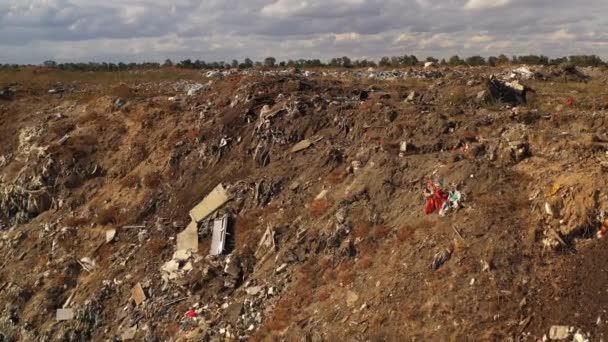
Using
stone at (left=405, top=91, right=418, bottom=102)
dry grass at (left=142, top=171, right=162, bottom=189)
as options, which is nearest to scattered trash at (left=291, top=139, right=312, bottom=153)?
stone at (left=405, top=91, right=418, bottom=102)

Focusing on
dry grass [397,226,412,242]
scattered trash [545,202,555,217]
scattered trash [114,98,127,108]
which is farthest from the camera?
scattered trash [114,98,127,108]

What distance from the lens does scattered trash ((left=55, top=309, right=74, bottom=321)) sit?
36.1ft

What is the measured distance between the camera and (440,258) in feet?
26.5

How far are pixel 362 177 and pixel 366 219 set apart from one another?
1093 mm

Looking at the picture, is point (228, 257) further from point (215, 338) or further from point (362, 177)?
point (362, 177)

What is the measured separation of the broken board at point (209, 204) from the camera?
1184 centimetres

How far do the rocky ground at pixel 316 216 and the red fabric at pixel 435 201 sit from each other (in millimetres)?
24

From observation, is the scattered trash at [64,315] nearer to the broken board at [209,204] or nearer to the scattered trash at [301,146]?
the broken board at [209,204]

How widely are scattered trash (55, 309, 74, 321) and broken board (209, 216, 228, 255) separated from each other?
3.21 meters

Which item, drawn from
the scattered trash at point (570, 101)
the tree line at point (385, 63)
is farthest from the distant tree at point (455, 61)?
the scattered trash at point (570, 101)

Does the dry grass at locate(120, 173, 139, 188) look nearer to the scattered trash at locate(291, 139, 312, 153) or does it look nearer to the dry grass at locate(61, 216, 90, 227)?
the dry grass at locate(61, 216, 90, 227)

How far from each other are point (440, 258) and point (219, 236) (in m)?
4.89

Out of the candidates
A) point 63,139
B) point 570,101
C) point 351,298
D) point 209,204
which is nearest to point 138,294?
point 209,204

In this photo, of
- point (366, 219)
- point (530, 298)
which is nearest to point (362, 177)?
point (366, 219)
